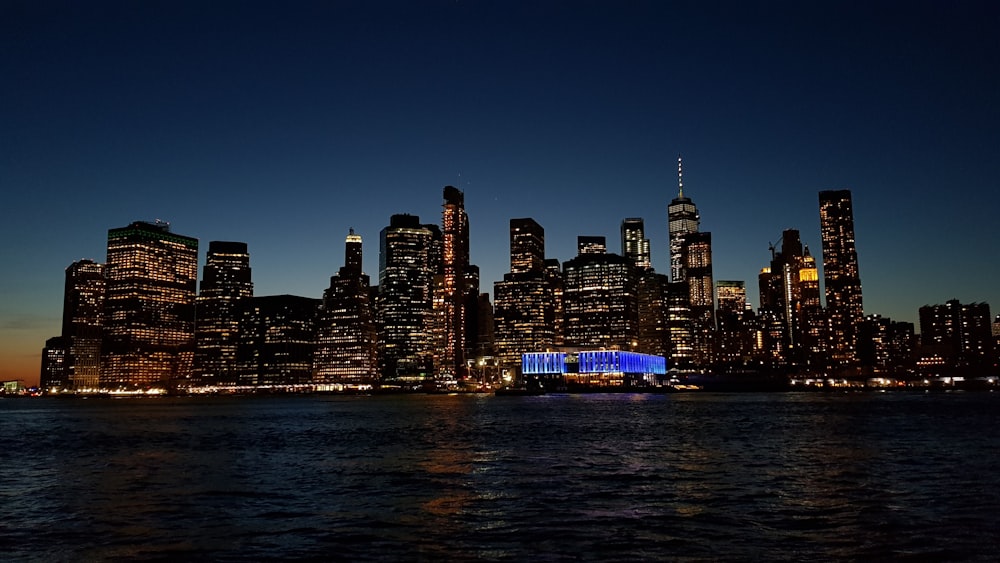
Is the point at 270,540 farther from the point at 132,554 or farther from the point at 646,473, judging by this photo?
the point at 646,473

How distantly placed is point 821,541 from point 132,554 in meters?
20.6

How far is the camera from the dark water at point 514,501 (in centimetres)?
2377

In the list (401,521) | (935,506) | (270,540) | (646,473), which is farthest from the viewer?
(646,473)

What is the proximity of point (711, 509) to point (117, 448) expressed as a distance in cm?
5348

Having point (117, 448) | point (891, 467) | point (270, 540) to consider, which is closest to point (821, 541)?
point (270, 540)

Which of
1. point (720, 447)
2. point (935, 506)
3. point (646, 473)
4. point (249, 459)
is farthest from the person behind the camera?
point (720, 447)

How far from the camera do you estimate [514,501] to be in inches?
1292

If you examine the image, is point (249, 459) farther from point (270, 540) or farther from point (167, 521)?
point (270, 540)

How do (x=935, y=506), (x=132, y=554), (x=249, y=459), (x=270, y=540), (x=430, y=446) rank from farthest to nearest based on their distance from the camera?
(x=430, y=446)
(x=249, y=459)
(x=935, y=506)
(x=270, y=540)
(x=132, y=554)

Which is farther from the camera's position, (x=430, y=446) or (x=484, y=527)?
(x=430, y=446)

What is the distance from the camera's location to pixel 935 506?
30609 millimetres

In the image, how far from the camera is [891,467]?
145 ft

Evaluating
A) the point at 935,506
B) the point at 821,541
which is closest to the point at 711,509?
the point at 821,541

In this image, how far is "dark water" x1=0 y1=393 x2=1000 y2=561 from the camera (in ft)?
78.0
